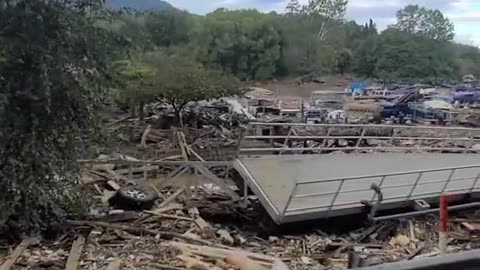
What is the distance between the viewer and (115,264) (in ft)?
20.3

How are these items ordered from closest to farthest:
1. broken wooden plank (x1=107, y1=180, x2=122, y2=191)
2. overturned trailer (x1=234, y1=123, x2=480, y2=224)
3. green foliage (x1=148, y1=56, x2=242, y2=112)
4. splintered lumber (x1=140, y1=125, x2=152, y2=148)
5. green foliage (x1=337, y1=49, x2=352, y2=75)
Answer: overturned trailer (x1=234, y1=123, x2=480, y2=224) → broken wooden plank (x1=107, y1=180, x2=122, y2=191) → splintered lumber (x1=140, y1=125, x2=152, y2=148) → green foliage (x1=148, y1=56, x2=242, y2=112) → green foliage (x1=337, y1=49, x2=352, y2=75)

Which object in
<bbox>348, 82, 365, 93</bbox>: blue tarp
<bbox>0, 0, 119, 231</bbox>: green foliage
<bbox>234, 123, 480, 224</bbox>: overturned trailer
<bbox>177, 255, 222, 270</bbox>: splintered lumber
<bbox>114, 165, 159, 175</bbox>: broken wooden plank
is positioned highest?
<bbox>0, 0, 119, 231</bbox>: green foliage

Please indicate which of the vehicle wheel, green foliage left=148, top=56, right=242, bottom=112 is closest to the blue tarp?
green foliage left=148, top=56, right=242, bottom=112

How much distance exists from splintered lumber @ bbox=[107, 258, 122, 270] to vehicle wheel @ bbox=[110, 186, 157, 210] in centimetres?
228

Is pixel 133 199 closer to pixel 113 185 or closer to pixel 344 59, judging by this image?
pixel 113 185

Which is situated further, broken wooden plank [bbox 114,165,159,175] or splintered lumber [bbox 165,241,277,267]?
broken wooden plank [bbox 114,165,159,175]

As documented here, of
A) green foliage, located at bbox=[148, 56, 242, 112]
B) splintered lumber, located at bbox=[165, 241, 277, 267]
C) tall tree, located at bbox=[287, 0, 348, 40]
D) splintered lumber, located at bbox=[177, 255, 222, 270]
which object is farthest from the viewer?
A: tall tree, located at bbox=[287, 0, 348, 40]

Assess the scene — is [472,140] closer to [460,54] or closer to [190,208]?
[190,208]

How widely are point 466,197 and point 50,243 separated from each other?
16.8 feet

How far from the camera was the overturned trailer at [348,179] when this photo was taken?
292 inches

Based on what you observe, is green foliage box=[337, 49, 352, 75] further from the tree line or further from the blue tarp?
the blue tarp

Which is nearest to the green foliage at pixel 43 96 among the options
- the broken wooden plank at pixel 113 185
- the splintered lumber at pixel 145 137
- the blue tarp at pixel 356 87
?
the broken wooden plank at pixel 113 185

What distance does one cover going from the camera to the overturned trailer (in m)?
7.42

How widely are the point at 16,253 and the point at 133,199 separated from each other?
2.24 meters
